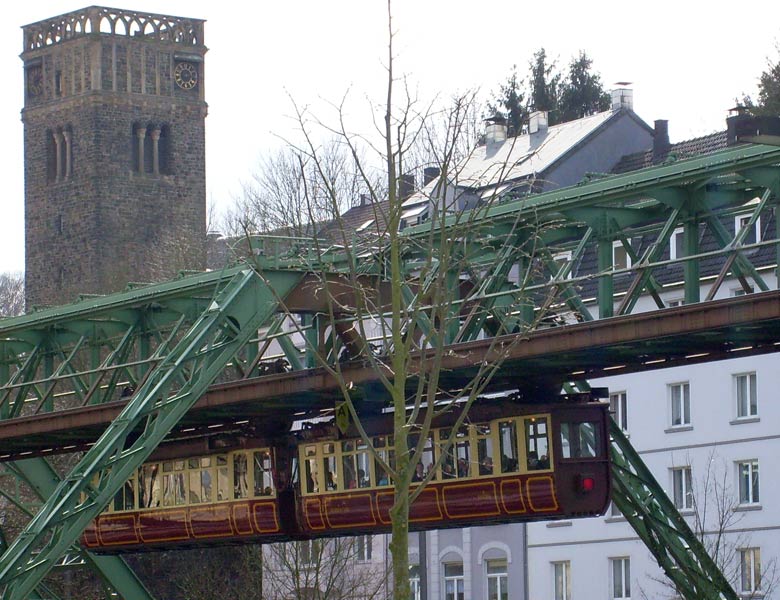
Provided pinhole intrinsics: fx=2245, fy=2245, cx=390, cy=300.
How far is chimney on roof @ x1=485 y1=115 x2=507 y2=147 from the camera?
79.9m

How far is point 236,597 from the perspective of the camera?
2377 inches

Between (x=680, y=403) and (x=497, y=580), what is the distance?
338 inches

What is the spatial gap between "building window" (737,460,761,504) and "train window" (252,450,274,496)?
1888 centimetres

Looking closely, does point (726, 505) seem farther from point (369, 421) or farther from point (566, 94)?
point (566, 94)

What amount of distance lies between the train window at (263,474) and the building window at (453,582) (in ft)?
79.7

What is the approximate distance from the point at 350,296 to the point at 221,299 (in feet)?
6.75

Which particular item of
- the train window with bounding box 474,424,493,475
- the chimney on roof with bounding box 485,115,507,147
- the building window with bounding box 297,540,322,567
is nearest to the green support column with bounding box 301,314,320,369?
the train window with bounding box 474,424,493,475

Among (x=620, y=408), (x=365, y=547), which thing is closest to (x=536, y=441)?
(x=620, y=408)

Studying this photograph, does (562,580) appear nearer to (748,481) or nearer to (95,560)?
(748,481)

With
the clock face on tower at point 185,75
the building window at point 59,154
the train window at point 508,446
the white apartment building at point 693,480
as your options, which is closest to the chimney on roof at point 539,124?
the white apartment building at point 693,480

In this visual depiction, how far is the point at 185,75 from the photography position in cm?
11631

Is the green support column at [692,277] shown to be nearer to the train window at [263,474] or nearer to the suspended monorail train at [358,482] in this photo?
the suspended monorail train at [358,482]

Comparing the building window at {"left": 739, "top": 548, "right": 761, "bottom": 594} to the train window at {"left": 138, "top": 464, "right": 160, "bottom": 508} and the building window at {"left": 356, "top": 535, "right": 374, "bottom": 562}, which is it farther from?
the train window at {"left": 138, "top": 464, "right": 160, "bottom": 508}

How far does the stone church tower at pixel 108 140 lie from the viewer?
11000 cm
